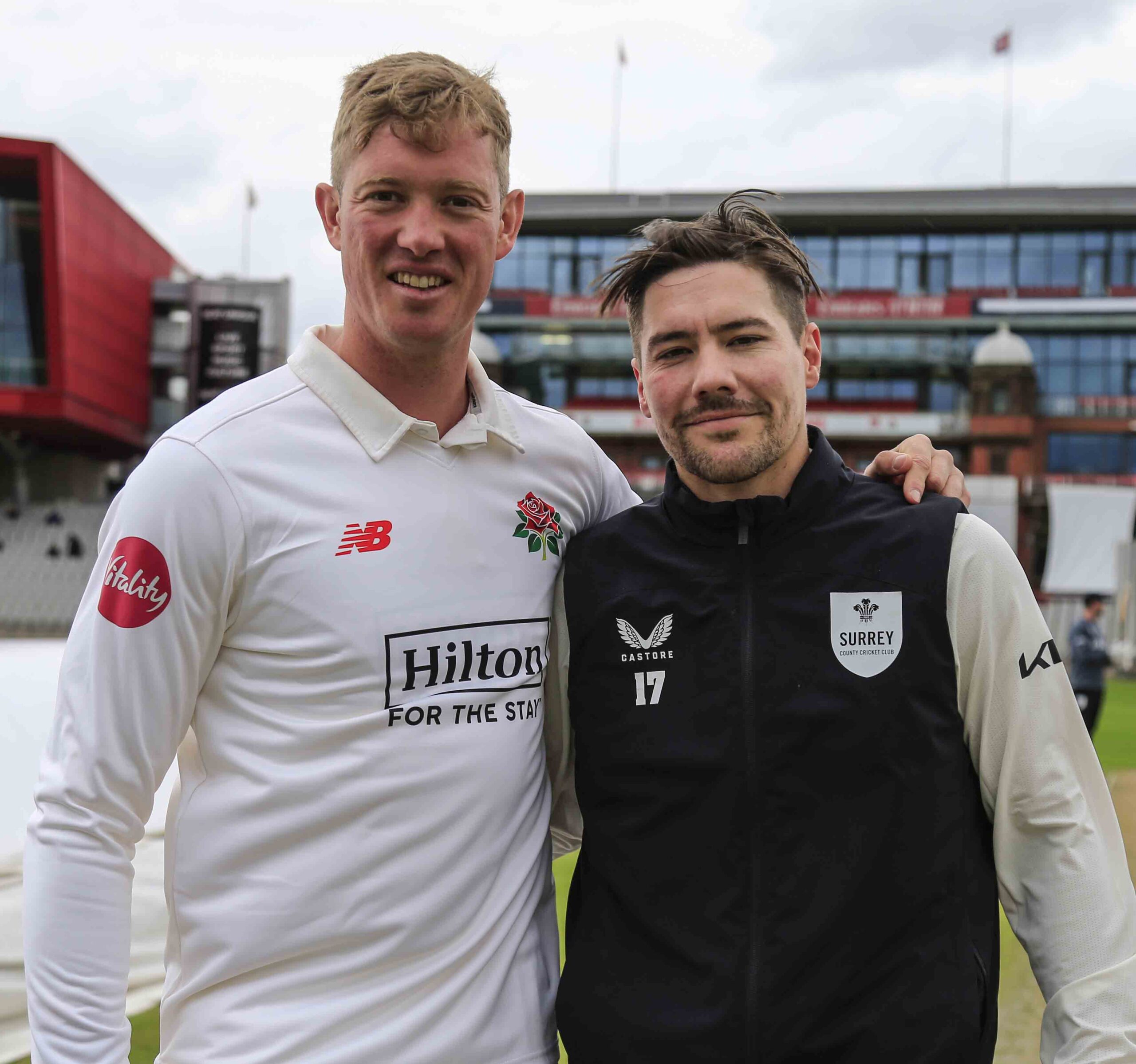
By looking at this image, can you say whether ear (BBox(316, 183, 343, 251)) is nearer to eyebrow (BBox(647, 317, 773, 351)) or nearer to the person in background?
eyebrow (BBox(647, 317, 773, 351))

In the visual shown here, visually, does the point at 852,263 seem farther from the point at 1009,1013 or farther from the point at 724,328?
the point at 724,328

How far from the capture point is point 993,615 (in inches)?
79.0

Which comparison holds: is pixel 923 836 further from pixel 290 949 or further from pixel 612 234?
pixel 612 234

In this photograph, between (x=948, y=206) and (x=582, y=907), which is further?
(x=948, y=206)

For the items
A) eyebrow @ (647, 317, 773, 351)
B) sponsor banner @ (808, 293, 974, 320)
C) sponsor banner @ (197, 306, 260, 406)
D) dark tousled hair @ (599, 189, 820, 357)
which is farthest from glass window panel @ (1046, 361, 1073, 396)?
eyebrow @ (647, 317, 773, 351)

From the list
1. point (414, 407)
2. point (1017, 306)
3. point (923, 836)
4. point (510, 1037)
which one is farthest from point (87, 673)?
point (1017, 306)

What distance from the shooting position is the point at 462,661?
6.63 ft

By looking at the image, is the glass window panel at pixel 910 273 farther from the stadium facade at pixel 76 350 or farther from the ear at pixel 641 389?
the ear at pixel 641 389

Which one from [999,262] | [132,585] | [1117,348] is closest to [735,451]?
[132,585]

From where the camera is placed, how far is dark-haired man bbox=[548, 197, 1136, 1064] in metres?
1.90

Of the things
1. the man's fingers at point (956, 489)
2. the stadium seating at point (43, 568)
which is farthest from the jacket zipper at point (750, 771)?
the stadium seating at point (43, 568)

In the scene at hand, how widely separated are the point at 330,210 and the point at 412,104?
297mm

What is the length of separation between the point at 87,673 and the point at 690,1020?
1.13 meters

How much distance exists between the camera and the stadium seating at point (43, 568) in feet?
85.8
